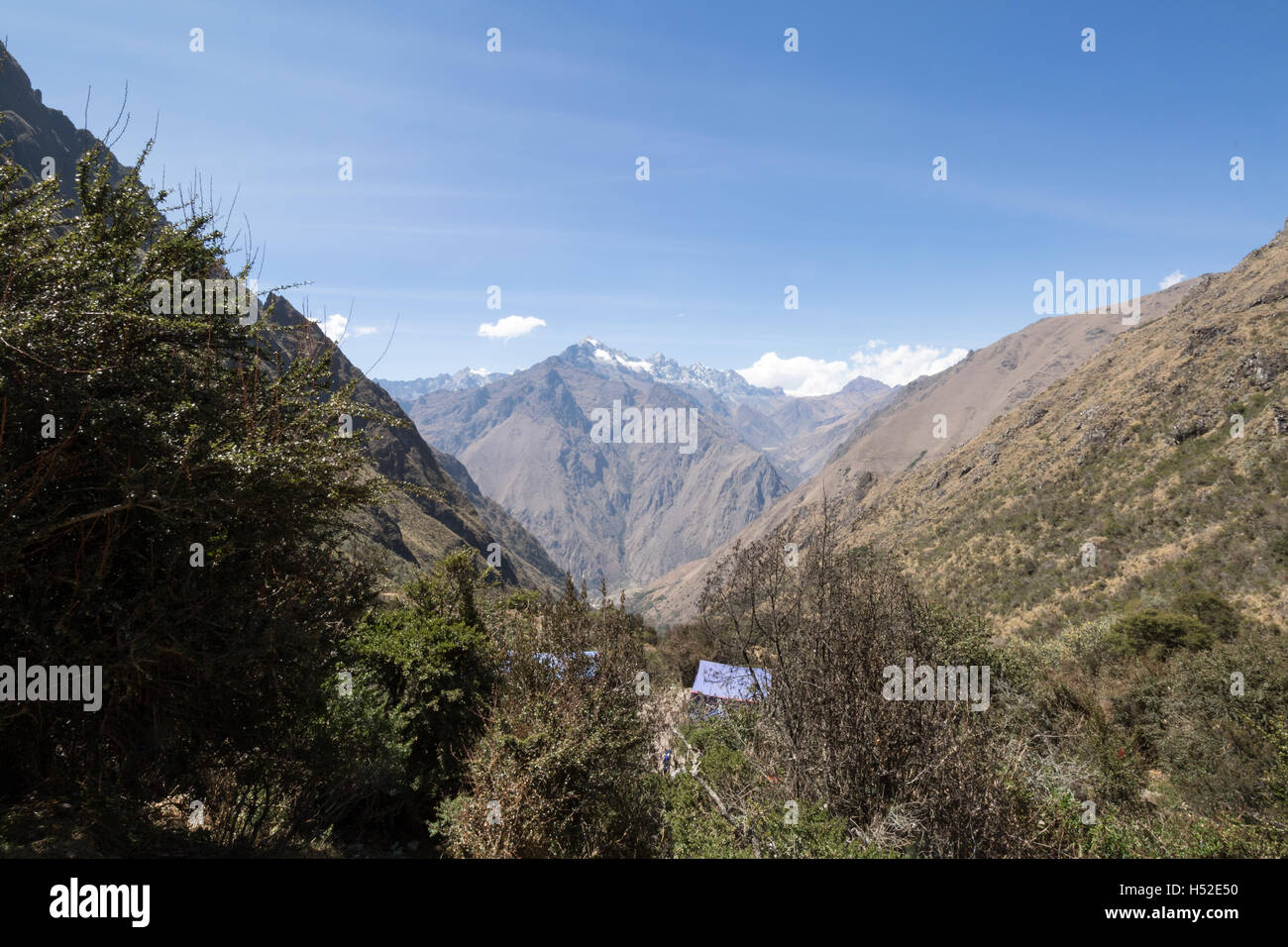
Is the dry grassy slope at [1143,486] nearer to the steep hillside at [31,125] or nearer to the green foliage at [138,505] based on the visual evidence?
the green foliage at [138,505]

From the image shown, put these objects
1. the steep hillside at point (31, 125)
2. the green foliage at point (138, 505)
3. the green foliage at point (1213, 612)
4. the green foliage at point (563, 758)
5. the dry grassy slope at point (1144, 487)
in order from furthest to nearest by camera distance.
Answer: the steep hillside at point (31, 125)
the dry grassy slope at point (1144, 487)
the green foliage at point (1213, 612)
the green foliage at point (563, 758)
the green foliage at point (138, 505)

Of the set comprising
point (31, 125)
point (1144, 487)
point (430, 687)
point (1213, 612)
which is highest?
point (31, 125)

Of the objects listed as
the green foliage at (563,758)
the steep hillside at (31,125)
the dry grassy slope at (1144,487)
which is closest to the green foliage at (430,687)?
the green foliage at (563,758)

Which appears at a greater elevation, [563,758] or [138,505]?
[138,505]

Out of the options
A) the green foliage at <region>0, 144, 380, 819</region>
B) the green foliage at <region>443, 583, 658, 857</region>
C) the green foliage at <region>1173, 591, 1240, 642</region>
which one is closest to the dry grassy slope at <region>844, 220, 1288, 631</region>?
the green foliage at <region>1173, 591, 1240, 642</region>

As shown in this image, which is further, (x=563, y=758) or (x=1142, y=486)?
(x=1142, y=486)

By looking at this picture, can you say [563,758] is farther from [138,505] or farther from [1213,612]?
[1213,612]

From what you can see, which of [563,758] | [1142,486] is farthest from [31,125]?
[1142,486]

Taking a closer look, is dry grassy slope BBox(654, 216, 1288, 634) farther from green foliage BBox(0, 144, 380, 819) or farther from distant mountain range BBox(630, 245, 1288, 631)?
green foliage BBox(0, 144, 380, 819)

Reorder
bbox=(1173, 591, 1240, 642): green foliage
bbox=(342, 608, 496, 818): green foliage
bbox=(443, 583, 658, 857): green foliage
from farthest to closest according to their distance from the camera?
bbox=(1173, 591, 1240, 642): green foliage
bbox=(342, 608, 496, 818): green foliage
bbox=(443, 583, 658, 857): green foliage

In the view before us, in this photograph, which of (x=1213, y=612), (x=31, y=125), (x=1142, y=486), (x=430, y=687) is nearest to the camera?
(x=430, y=687)
